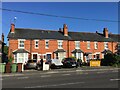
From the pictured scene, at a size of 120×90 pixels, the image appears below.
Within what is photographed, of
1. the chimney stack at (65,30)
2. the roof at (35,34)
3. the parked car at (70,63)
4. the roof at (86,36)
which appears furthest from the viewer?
the roof at (86,36)

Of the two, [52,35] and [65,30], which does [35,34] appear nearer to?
[52,35]

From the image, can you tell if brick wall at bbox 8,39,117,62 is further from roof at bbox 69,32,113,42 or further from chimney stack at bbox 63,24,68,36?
chimney stack at bbox 63,24,68,36

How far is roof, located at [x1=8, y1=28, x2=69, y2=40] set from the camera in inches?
2121

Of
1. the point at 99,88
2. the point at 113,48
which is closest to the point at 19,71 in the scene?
the point at 99,88

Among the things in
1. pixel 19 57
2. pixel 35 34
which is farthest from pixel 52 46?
pixel 19 57

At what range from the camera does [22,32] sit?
5575 cm

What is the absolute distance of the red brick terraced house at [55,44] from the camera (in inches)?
2080

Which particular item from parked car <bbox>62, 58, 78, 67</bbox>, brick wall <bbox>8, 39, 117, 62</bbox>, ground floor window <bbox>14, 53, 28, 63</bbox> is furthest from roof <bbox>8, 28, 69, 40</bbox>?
parked car <bbox>62, 58, 78, 67</bbox>

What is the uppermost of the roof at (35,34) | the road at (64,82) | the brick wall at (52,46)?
the roof at (35,34)

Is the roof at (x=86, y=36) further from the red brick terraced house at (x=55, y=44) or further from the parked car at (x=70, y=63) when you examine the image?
the parked car at (x=70, y=63)

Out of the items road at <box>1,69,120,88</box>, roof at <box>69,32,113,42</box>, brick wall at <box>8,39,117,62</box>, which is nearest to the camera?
road at <box>1,69,120,88</box>

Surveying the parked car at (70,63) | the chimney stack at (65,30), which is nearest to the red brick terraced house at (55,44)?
the chimney stack at (65,30)

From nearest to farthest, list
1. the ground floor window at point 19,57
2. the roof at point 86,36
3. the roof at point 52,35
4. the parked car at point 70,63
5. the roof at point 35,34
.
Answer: the parked car at point 70,63 → the ground floor window at point 19,57 → the roof at point 35,34 → the roof at point 52,35 → the roof at point 86,36

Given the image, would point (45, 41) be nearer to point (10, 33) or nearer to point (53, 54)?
point (53, 54)
